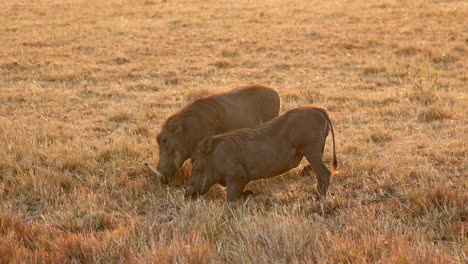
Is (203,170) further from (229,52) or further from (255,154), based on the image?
(229,52)

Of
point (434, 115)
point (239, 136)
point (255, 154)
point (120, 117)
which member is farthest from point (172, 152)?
point (434, 115)

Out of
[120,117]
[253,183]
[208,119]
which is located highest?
[208,119]

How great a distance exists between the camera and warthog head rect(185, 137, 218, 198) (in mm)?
5059

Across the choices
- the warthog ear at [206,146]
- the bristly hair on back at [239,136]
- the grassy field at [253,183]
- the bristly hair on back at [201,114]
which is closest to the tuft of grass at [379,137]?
the grassy field at [253,183]

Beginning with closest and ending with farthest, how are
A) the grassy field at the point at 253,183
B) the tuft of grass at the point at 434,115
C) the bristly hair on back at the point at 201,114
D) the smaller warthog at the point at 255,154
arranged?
the grassy field at the point at 253,183 < the smaller warthog at the point at 255,154 < the bristly hair on back at the point at 201,114 < the tuft of grass at the point at 434,115

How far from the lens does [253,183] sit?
561cm

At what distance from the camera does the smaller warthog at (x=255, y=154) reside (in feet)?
16.5

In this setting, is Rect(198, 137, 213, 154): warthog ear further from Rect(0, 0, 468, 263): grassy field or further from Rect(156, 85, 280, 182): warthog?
Rect(156, 85, 280, 182): warthog

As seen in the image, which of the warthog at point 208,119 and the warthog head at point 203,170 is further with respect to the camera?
the warthog at point 208,119

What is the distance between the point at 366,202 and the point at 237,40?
1088 centimetres

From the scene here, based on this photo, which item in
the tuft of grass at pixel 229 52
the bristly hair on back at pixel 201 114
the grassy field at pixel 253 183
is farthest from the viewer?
the tuft of grass at pixel 229 52

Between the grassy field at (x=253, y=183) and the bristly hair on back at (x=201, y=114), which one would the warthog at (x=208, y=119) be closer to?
the bristly hair on back at (x=201, y=114)

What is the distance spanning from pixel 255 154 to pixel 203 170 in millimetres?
469

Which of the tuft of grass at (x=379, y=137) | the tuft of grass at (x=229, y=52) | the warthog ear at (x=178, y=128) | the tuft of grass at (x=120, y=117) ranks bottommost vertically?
the tuft of grass at (x=229, y=52)
